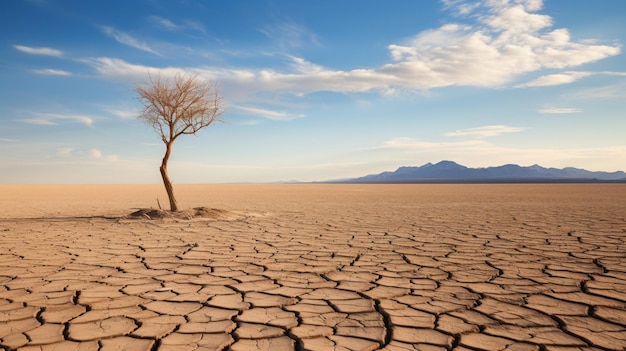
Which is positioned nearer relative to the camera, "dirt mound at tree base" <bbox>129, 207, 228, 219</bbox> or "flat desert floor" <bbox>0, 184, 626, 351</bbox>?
"flat desert floor" <bbox>0, 184, 626, 351</bbox>

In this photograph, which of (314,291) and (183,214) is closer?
(314,291)

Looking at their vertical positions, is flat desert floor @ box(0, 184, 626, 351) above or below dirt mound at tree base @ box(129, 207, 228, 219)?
below

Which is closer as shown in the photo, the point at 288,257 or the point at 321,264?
the point at 321,264

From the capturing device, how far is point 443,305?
335cm

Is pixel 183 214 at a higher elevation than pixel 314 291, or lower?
higher

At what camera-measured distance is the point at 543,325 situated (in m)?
2.89

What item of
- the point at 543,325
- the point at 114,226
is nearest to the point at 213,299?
the point at 543,325

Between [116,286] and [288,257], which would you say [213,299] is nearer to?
[116,286]

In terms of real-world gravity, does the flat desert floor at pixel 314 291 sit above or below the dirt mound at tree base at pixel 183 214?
below

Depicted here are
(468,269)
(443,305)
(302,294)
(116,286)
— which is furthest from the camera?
(468,269)

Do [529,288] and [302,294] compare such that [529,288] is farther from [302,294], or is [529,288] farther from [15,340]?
[15,340]

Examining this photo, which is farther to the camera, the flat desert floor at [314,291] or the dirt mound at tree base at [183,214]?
the dirt mound at tree base at [183,214]

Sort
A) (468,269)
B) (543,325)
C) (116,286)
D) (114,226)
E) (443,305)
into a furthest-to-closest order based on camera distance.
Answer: (114,226), (468,269), (116,286), (443,305), (543,325)

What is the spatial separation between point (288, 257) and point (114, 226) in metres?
4.87
